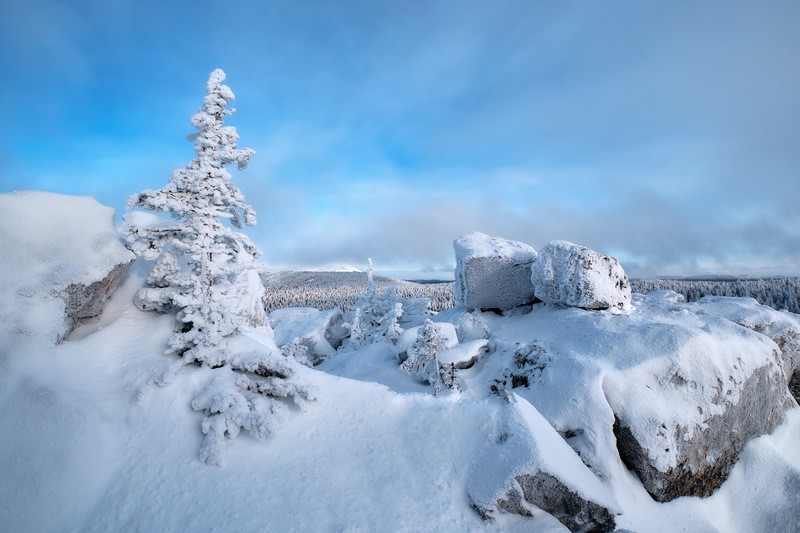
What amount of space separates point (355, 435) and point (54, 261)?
7.79m

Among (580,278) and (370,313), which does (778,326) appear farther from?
(370,313)

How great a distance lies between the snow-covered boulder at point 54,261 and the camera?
299 inches

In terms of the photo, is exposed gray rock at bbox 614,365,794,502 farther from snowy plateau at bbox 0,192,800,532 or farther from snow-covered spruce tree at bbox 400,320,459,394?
snow-covered spruce tree at bbox 400,320,459,394

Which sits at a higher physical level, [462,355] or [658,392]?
[462,355]

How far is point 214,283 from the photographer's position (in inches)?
457

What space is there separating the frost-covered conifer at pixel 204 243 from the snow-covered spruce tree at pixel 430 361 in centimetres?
660

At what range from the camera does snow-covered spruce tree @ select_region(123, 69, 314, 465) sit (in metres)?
7.58

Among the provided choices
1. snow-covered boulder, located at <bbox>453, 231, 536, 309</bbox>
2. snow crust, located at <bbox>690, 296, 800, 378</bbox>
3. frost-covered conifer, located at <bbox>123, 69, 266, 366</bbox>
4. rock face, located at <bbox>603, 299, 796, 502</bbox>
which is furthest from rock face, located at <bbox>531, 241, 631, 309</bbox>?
frost-covered conifer, located at <bbox>123, 69, 266, 366</bbox>

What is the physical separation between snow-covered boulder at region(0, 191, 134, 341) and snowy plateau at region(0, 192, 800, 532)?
0.04 meters

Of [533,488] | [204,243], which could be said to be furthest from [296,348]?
[533,488]

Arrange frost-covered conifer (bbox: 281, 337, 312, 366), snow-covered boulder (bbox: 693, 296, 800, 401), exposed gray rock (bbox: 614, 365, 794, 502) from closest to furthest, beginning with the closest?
exposed gray rock (bbox: 614, 365, 794, 502), snow-covered boulder (bbox: 693, 296, 800, 401), frost-covered conifer (bbox: 281, 337, 312, 366)

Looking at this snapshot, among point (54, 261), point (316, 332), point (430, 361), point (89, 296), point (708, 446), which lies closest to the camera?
point (54, 261)

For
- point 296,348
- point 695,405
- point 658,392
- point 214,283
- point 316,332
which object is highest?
point 214,283

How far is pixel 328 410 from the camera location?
8102mm
